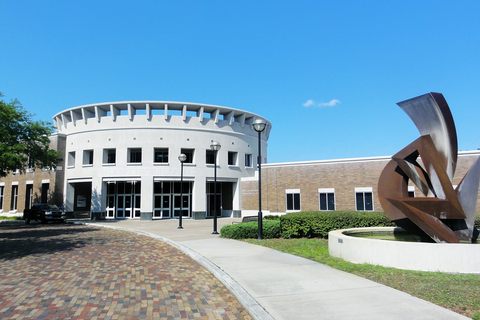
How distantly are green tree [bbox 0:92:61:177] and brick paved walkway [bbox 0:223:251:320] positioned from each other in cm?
1624

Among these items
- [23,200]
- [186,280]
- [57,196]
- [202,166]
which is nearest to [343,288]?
[186,280]

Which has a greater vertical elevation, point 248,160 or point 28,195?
point 248,160

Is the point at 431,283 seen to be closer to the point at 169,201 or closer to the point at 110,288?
the point at 110,288

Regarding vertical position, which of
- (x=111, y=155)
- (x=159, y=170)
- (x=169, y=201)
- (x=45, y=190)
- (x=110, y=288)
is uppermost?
(x=111, y=155)

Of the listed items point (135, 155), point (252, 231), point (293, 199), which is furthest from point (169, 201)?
point (252, 231)

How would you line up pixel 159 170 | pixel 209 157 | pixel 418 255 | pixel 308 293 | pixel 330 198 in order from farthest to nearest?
pixel 209 157
pixel 159 170
pixel 330 198
pixel 418 255
pixel 308 293

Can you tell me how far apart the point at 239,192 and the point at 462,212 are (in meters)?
29.5

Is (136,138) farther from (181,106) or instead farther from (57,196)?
(57,196)

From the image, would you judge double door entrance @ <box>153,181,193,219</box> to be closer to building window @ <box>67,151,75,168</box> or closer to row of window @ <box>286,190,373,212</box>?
building window @ <box>67,151,75,168</box>

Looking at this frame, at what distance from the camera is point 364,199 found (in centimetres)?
2884

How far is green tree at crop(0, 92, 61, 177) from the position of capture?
79.5ft

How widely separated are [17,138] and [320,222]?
1012 inches

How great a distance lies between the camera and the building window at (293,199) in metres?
32.2

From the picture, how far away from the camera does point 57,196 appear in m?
36.0
